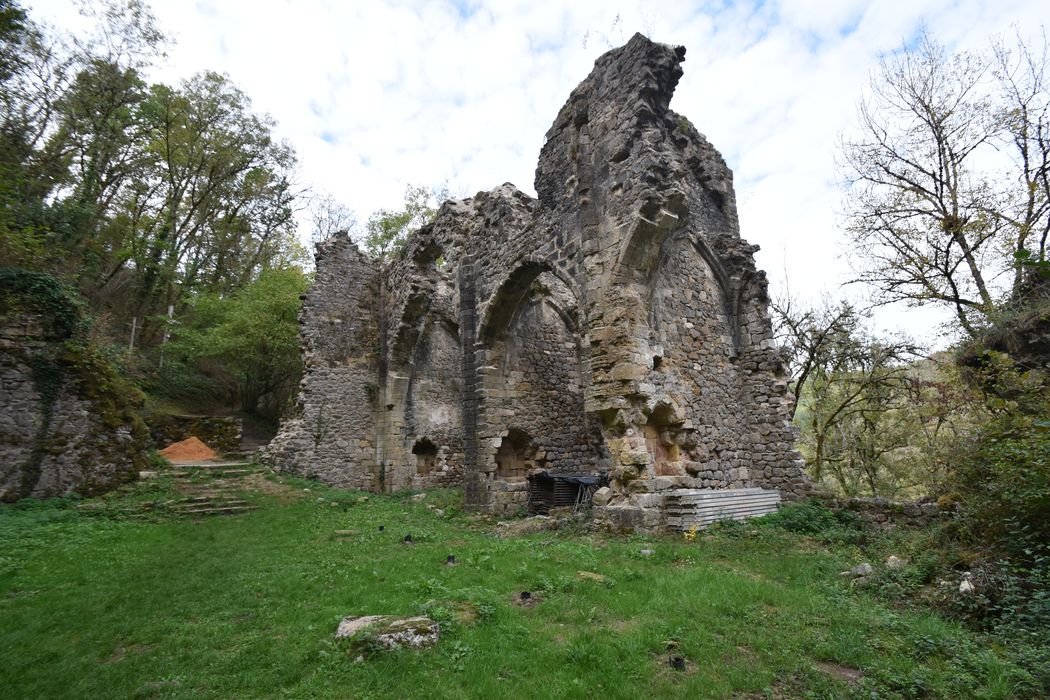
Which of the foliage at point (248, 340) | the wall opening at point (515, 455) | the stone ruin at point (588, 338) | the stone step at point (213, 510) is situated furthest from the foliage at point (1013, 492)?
the foliage at point (248, 340)

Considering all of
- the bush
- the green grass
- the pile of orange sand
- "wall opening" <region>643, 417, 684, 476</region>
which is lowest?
the green grass

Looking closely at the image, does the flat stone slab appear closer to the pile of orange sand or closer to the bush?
the bush

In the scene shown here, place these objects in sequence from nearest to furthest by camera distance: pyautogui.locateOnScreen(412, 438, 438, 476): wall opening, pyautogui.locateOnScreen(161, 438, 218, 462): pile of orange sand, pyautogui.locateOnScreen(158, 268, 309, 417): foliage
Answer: pyautogui.locateOnScreen(161, 438, 218, 462): pile of orange sand
pyautogui.locateOnScreen(412, 438, 438, 476): wall opening
pyautogui.locateOnScreen(158, 268, 309, 417): foliage

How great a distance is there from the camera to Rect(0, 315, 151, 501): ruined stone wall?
8.73m

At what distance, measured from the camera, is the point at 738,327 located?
10648 millimetres

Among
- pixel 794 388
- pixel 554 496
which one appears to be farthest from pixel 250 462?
pixel 794 388

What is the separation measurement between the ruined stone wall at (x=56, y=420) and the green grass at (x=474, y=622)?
6.49ft

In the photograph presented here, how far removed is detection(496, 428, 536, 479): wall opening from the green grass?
486 centimetres

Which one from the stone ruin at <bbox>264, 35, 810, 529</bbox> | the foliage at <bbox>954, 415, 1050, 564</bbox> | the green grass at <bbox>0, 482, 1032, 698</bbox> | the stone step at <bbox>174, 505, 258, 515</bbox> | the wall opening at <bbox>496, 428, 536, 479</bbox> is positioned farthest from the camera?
the wall opening at <bbox>496, 428, 536, 479</bbox>

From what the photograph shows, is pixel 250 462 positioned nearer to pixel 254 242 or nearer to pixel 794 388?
pixel 254 242

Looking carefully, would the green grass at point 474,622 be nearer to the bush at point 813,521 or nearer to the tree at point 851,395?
the bush at point 813,521

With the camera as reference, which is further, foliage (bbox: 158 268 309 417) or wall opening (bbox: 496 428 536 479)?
foliage (bbox: 158 268 309 417)

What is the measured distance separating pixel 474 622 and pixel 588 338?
5.36 meters

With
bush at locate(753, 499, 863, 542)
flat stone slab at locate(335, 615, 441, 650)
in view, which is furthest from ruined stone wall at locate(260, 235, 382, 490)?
flat stone slab at locate(335, 615, 441, 650)
